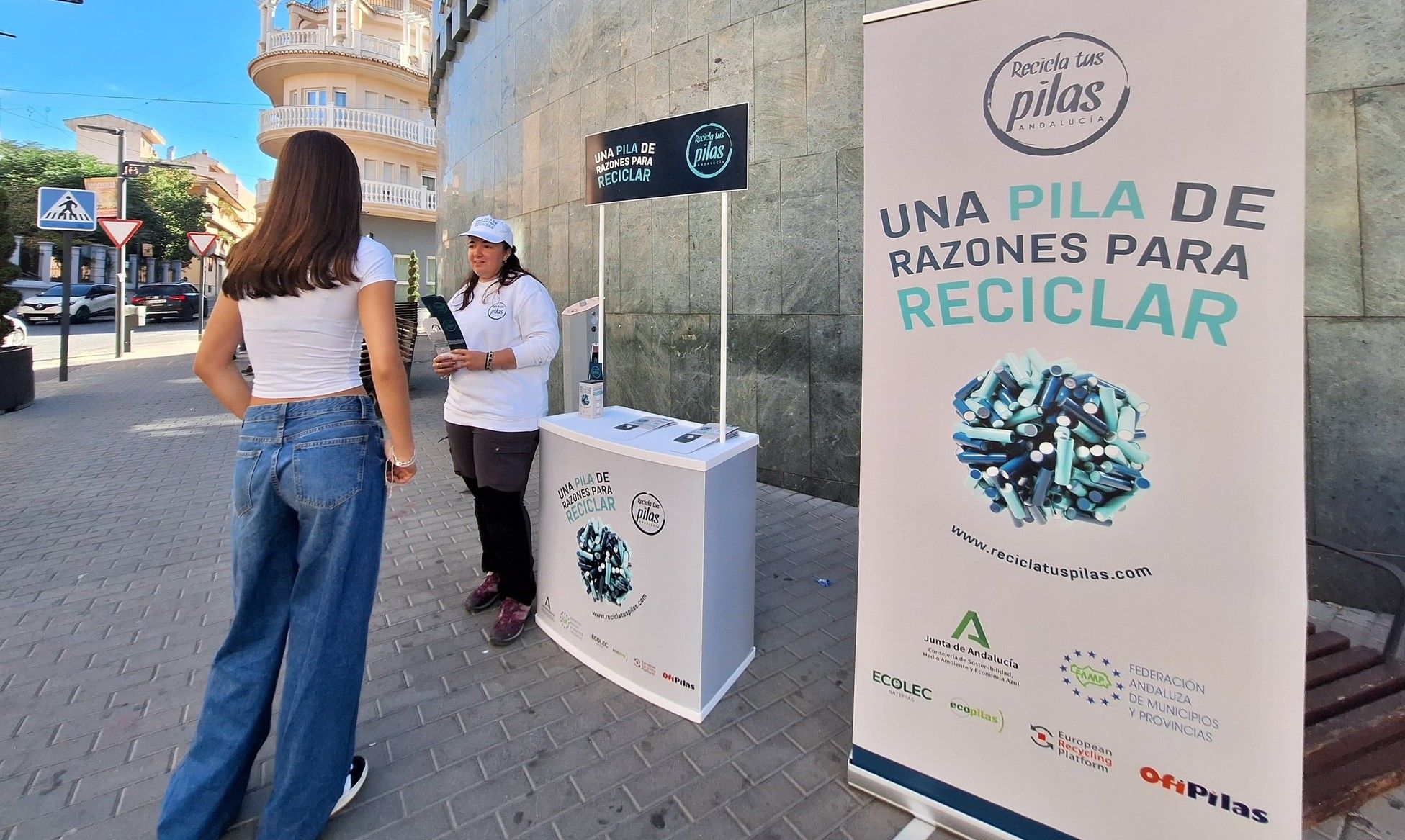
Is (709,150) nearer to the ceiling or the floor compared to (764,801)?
nearer to the ceiling

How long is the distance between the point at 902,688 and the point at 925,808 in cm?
39

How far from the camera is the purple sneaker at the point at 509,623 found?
3.21 metres

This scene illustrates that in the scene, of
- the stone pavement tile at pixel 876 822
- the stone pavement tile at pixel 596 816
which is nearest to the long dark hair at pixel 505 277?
the stone pavement tile at pixel 596 816

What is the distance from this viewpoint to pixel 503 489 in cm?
329

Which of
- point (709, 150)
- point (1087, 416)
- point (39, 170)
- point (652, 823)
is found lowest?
point (652, 823)

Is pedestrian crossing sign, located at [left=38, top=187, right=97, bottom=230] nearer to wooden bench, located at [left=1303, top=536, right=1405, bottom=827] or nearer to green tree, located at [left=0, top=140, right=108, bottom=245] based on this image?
wooden bench, located at [left=1303, top=536, right=1405, bottom=827]

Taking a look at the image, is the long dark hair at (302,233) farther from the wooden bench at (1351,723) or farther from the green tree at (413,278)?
the green tree at (413,278)

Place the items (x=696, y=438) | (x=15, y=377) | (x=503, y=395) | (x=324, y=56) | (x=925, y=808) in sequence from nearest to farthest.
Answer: (x=925, y=808), (x=696, y=438), (x=503, y=395), (x=15, y=377), (x=324, y=56)

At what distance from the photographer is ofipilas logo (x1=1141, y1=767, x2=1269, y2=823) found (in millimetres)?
1634

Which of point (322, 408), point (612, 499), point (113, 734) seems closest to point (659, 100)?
point (612, 499)

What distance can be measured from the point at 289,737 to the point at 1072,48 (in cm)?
287

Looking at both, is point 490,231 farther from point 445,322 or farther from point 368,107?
point 368,107

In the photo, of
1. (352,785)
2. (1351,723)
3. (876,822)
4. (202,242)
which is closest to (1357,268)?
(1351,723)

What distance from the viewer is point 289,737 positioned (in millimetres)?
1946
